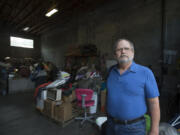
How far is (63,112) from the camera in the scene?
2.36 m

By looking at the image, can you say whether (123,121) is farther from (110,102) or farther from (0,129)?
(0,129)

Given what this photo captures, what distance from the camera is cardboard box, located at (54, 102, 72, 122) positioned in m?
2.37

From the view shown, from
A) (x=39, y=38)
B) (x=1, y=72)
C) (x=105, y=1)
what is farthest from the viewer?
(x=39, y=38)

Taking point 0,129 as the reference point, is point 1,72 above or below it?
above

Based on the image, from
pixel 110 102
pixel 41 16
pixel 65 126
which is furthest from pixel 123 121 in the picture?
pixel 41 16

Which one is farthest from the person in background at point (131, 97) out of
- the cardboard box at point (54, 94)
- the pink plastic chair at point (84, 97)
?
the cardboard box at point (54, 94)

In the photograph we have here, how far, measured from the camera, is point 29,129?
2.29 m

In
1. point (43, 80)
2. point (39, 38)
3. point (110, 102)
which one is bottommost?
point (43, 80)

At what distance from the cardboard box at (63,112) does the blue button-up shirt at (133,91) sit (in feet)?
5.65

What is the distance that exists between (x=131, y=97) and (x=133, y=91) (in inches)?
2.1

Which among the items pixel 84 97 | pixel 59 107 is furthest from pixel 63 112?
pixel 84 97

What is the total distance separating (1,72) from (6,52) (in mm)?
6073

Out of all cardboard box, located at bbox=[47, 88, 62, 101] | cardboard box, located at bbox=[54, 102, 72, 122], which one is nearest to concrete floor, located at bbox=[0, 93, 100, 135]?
cardboard box, located at bbox=[54, 102, 72, 122]

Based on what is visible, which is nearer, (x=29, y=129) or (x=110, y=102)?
(x=110, y=102)
